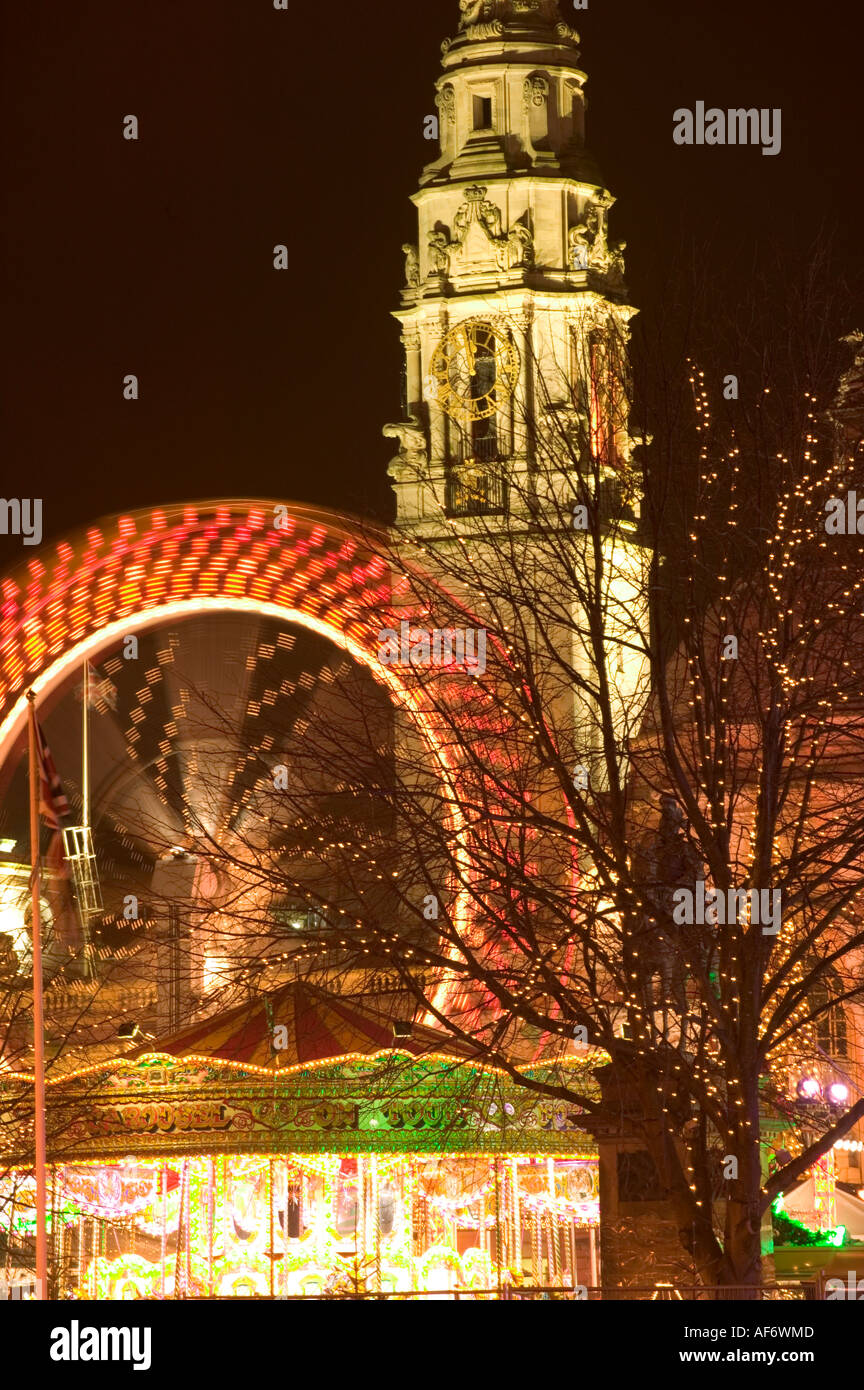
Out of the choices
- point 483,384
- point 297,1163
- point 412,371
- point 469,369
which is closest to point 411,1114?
point 297,1163

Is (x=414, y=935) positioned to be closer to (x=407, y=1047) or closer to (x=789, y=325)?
(x=407, y=1047)

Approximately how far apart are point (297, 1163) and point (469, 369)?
33095 millimetres

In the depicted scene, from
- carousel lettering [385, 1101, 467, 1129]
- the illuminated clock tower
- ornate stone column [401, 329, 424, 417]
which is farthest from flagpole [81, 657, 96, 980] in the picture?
ornate stone column [401, 329, 424, 417]

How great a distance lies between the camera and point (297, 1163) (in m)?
34.7

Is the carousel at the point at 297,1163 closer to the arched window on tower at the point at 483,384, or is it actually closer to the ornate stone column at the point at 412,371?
the arched window on tower at the point at 483,384

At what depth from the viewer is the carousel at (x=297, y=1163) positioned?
111 ft

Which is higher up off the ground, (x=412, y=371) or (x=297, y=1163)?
(x=412, y=371)

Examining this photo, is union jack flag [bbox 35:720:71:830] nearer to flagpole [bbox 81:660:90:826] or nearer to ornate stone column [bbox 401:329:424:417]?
flagpole [bbox 81:660:90:826]

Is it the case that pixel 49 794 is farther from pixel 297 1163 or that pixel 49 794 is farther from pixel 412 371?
pixel 412 371

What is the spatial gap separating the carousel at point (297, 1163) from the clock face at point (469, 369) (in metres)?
27.1

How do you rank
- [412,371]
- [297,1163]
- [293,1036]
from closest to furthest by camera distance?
1. [293,1036]
2. [297,1163]
3. [412,371]

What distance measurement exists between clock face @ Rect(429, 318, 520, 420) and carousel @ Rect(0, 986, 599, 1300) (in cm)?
2715
